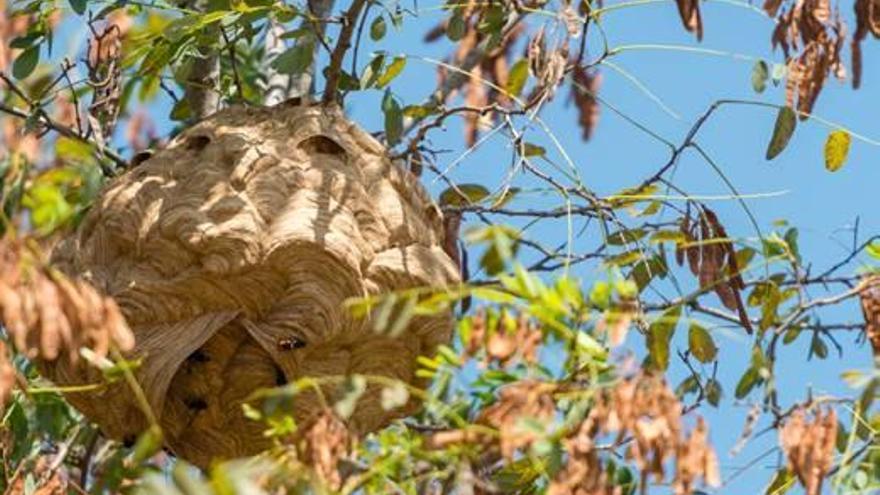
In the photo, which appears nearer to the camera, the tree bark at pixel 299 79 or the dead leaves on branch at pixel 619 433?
the dead leaves on branch at pixel 619 433

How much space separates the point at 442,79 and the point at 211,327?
1227 millimetres

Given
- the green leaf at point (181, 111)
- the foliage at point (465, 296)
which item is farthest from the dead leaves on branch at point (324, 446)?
the green leaf at point (181, 111)

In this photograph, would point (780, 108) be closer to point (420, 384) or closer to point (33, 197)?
point (420, 384)

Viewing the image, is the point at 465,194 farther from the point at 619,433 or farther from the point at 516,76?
the point at 619,433

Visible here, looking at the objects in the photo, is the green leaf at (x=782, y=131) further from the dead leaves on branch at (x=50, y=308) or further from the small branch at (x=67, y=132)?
the dead leaves on branch at (x=50, y=308)

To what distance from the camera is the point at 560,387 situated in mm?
3986

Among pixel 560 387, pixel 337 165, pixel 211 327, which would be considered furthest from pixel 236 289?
pixel 560 387

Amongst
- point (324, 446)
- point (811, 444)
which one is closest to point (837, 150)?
point (811, 444)

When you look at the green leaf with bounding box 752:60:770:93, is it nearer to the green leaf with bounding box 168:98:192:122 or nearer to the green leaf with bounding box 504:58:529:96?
the green leaf with bounding box 504:58:529:96

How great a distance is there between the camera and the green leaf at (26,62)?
589 cm

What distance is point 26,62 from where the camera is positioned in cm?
591

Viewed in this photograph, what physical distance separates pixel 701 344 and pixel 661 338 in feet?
1.72

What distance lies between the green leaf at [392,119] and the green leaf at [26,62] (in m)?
0.81

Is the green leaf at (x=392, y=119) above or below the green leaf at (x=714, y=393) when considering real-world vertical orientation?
above
